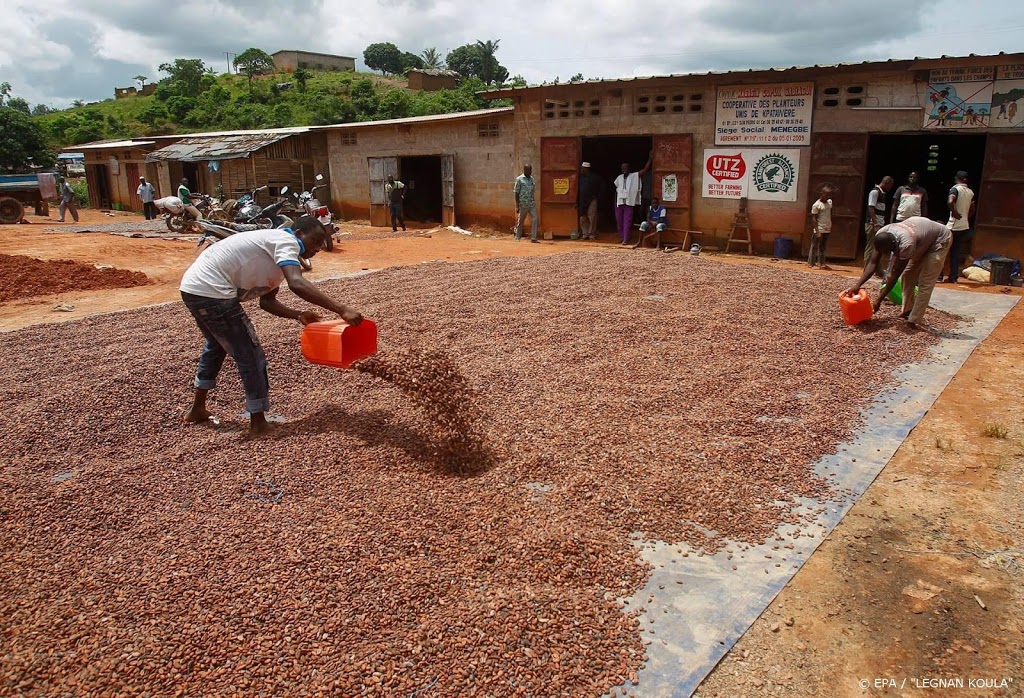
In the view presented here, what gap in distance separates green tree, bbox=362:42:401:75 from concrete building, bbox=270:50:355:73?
9577 mm

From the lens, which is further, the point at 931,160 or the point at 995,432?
the point at 931,160

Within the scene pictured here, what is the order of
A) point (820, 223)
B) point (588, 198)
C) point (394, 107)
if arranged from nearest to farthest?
point (820, 223) < point (588, 198) < point (394, 107)

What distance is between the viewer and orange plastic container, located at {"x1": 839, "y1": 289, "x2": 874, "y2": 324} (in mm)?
6785

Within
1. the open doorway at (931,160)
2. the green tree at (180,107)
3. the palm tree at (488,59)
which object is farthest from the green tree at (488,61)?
the open doorway at (931,160)

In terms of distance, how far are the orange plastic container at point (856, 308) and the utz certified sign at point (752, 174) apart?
6194 millimetres

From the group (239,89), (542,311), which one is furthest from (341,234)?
(239,89)

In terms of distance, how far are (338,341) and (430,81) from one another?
47.7m

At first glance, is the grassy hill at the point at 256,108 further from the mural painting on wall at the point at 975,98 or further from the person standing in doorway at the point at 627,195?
the mural painting on wall at the point at 975,98

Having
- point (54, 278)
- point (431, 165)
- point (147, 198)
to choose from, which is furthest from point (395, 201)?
point (147, 198)

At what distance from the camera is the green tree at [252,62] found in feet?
180

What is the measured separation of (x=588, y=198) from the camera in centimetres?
1563

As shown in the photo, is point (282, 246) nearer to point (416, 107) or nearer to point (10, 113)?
point (10, 113)

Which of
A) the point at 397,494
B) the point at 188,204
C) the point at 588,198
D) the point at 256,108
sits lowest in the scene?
the point at 397,494

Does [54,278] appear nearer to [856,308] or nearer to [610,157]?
[856,308]
